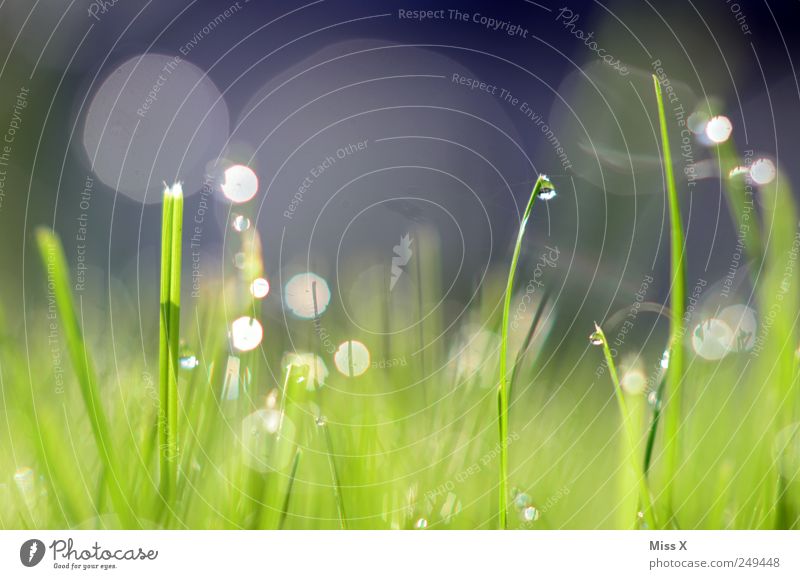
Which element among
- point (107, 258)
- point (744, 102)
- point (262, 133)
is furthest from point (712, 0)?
point (107, 258)

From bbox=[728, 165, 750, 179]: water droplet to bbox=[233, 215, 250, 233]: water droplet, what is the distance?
1.55 ft

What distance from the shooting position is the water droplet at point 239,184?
0.56 m

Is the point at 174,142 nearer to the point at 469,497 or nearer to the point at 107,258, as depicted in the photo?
the point at 107,258

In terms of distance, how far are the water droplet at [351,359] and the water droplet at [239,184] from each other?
174 mm

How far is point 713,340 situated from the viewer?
0.59 m

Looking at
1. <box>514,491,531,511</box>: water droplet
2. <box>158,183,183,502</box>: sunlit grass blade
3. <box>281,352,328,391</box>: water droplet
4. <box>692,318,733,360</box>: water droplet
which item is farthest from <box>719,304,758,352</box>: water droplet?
<box>158,183,183,502</box>: sunlit grass blade

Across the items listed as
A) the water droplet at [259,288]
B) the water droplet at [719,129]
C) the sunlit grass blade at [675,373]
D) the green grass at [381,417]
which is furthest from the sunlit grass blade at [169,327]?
the water droplet at [719,129]

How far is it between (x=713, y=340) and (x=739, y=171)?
0.17 m

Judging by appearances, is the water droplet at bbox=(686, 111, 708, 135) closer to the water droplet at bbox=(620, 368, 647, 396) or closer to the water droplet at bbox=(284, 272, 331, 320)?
the water droplet at bbox=(620, 368, 647, 396)

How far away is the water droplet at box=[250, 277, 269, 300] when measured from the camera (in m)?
0.56
